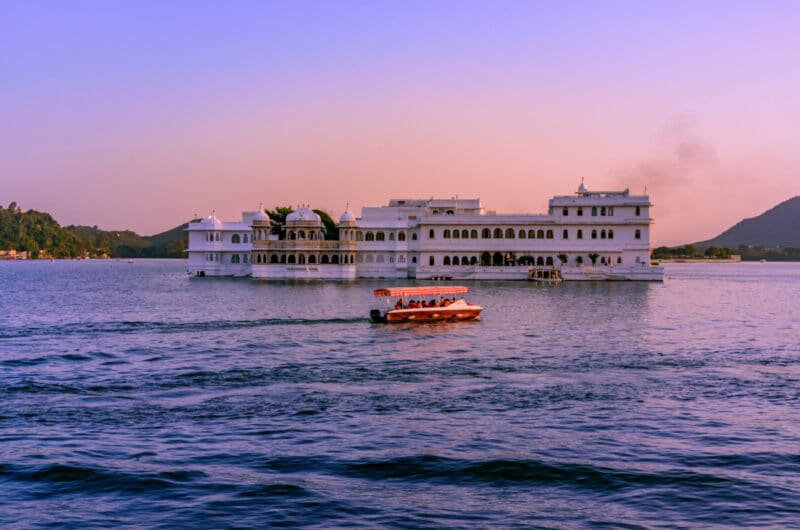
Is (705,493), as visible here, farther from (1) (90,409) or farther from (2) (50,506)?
(1) (90,409)

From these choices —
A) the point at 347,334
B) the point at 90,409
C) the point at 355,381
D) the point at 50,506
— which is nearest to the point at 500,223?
the point at 347,334

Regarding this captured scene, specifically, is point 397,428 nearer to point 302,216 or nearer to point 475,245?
point 475,245

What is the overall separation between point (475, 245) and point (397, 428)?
225ft

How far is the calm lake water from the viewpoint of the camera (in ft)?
42.6

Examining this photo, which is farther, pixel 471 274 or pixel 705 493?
pixel 471 274

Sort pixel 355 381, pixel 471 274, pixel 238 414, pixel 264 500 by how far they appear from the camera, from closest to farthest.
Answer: pixel 264 500 → pixel 238 414 → pixel 355 381 → pixel 471 274

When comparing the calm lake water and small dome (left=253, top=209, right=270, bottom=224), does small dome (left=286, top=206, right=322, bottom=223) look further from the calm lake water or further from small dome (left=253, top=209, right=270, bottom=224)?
the calm lake water

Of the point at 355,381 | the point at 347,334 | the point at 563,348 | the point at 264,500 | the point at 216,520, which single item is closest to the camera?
the point at 216,520

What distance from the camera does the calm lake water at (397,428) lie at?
13.0 m

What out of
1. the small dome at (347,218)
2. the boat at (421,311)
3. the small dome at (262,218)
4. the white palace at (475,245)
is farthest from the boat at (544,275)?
A: the boat at (421,311)

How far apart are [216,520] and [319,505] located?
5.30 feet

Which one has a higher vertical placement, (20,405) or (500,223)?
(500,223)

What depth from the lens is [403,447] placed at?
16109 millimetres

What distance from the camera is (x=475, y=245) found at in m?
85.6
